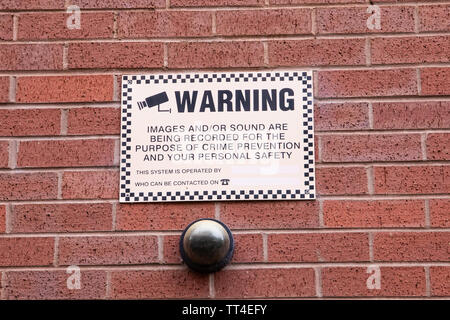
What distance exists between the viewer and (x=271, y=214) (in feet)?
6.92

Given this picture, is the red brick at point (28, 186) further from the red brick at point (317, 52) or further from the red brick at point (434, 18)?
the red brick at point (434, 18)

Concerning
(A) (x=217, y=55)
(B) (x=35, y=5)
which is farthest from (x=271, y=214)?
(B) (x=35, y=5)

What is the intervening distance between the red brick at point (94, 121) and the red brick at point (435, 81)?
1.10 meters

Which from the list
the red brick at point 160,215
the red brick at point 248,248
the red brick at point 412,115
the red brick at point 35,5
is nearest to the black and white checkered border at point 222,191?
the red brick at point 160,215

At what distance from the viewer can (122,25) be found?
2.25 m

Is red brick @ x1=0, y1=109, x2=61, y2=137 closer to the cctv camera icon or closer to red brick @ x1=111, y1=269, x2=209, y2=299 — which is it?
the cctv camera icon

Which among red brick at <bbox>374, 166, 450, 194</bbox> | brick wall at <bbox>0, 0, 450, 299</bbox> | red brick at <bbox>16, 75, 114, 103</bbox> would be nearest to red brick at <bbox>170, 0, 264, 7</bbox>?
brick wall at <bbox>0, 0, 450, 299</bbox>

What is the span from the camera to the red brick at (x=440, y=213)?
2.08 metres

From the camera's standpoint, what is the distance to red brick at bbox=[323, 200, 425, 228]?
6.88 feet

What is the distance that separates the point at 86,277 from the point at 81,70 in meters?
0.74

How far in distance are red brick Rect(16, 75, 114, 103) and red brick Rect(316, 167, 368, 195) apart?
0.81 m

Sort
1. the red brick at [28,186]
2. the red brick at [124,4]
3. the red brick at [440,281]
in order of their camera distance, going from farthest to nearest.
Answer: the red brick at [124,4] < the red brick at [28,186] < the red brick at [440,281]
